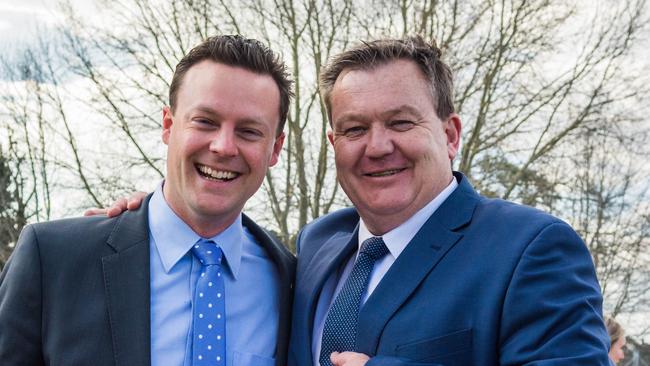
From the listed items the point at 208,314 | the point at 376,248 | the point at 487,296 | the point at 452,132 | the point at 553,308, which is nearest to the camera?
the point at 553,308

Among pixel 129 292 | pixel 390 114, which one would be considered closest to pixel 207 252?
A: pixel 129 292

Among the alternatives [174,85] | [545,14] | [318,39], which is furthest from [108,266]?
[545,14]

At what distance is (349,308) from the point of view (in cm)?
331

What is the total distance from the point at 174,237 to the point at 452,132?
55.0 inches

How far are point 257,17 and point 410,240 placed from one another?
39.2 feet

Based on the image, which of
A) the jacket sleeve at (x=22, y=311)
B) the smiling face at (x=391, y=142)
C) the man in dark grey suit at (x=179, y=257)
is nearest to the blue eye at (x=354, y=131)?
the smiling face at (x=391, y=142)

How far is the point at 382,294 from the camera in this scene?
318 centimetres

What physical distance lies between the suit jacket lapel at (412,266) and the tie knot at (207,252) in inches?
27.6

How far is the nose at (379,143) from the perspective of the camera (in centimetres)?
351

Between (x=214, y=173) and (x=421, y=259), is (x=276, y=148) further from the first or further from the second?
(x=421, y=259)

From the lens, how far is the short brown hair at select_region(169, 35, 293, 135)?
3.53 m

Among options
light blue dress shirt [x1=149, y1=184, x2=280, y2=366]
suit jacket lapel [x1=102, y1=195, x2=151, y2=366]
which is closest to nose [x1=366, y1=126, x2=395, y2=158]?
light blue dress shirt [x1=149, y1=184, x2=280, y2=366]

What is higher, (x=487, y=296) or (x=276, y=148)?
(x=276, y=148)

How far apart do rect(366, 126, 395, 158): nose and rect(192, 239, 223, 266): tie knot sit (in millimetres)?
796
